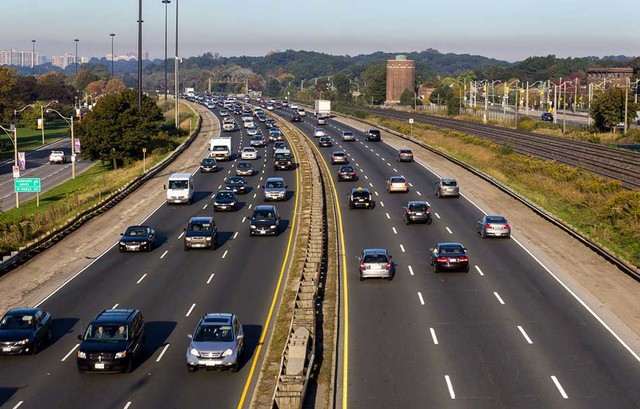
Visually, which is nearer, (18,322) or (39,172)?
(18,322)

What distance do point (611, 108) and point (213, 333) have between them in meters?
108

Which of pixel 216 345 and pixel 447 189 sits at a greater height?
pixel 447 189

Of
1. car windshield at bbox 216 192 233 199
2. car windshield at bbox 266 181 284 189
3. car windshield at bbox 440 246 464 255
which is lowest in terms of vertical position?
car windshield at bbox 440 246 464 255

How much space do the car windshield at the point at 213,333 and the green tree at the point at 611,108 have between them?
10693 cm

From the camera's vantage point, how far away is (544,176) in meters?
76.4

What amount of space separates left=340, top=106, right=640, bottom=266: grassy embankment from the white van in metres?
24.7

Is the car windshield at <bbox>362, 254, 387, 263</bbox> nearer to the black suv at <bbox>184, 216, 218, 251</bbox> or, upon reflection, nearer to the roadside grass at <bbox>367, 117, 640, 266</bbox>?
the black suv at <bbox>184, 216, 218, 251</bbox>

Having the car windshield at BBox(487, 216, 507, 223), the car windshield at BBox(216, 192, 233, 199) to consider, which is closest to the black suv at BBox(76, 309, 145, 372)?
the car windshield at BBox(487, 216, 507, 223)

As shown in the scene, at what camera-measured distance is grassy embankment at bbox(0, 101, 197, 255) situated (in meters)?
51.3

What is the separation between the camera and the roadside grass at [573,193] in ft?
170

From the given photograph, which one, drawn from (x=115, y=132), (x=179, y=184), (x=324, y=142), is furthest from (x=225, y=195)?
(x=324, y=142)

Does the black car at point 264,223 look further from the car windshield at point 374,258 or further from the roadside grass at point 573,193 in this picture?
the roadside grass at point 573,193

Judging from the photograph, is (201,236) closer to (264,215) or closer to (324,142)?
(264,215)

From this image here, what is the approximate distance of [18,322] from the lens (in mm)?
28797
